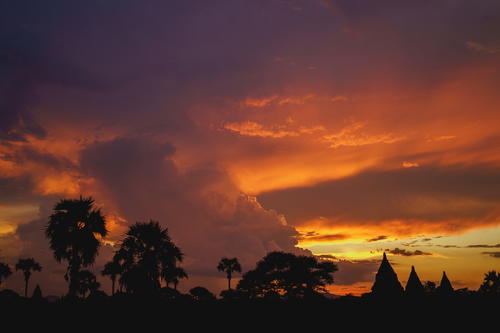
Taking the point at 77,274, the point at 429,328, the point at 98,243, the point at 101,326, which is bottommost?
the point at 429,328

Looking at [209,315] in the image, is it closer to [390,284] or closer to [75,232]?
[75,232]

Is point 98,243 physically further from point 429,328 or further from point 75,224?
point 429,328

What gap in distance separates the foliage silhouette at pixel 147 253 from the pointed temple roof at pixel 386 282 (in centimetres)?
1887

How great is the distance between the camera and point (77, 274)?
90.8 feet

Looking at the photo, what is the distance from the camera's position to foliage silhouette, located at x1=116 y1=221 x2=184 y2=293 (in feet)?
105

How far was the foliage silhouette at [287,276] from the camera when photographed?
220 feet

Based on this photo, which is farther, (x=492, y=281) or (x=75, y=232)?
(x=492, y=281)

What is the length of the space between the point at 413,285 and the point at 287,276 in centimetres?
2953

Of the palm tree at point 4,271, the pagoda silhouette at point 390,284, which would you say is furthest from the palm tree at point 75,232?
the palm tree at point 4,271

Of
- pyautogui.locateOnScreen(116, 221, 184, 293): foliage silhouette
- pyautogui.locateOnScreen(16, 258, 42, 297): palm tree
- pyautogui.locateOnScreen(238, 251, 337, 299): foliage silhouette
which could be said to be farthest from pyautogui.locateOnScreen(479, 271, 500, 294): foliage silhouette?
pyautogui.locateOnScreen(16, 258, 42, 297): palm tree

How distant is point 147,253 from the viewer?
3281 centimetres

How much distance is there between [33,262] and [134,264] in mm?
71487

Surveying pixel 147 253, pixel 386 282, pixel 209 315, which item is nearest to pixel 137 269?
pixel 147 253

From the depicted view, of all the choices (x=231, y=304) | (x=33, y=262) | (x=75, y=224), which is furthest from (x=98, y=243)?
(x=33, y=262)
